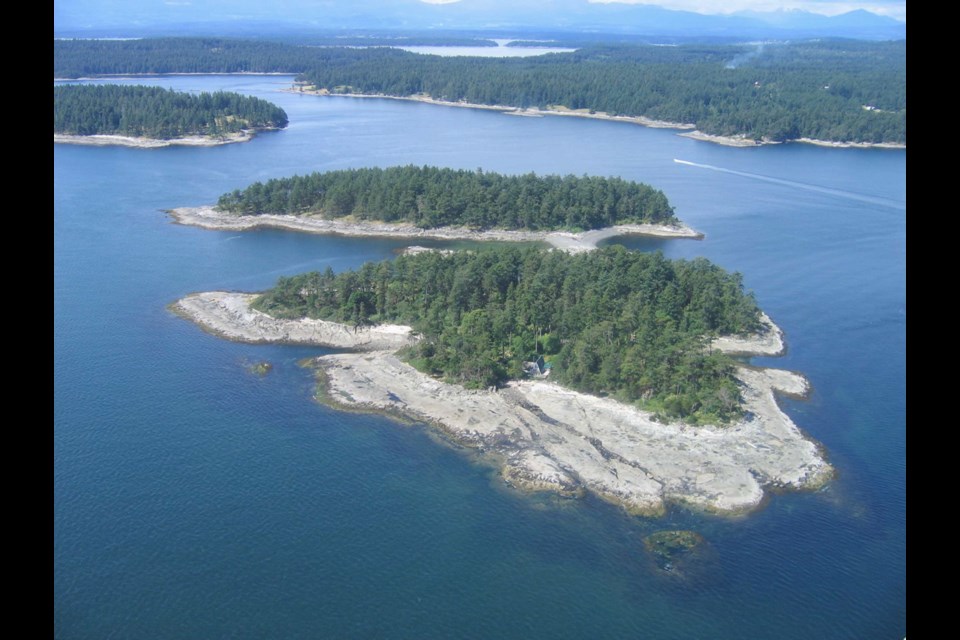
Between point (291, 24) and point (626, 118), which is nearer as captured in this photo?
point (626, 118)

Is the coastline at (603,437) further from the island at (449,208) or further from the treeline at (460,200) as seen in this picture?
the treeline at (460,200)

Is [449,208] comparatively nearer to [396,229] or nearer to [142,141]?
[396,229]

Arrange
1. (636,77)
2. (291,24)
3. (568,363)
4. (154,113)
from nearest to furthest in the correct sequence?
(568,363)
(154,113)
(636,77)
(291,24)

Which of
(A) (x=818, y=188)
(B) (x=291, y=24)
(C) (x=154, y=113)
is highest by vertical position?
(B) (x=291, y=24)

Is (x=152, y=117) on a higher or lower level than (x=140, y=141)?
higher

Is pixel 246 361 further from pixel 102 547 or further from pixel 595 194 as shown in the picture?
pixel 595 194

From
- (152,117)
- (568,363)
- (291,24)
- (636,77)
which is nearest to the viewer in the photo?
(568,363)

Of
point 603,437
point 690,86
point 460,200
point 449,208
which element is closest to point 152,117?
point 449,208
